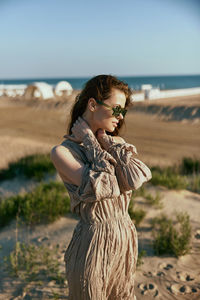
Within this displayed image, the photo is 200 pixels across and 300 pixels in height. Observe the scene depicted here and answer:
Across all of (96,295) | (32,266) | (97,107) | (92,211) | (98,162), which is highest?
(97,107)

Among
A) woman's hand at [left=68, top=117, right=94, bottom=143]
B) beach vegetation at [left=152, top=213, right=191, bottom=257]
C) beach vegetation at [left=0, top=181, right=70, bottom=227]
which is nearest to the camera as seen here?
woman's hand at [left=68, top=117, right=94, bottom=143]

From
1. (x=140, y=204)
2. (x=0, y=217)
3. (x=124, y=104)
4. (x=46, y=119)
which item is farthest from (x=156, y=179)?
(x=46, y=119)

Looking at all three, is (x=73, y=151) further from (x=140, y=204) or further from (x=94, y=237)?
(x=140, y=204)

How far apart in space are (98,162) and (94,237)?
494 mm

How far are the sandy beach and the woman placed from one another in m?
→ 0.52

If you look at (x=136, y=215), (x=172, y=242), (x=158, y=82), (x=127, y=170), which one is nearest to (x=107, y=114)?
(x=127, y=170)

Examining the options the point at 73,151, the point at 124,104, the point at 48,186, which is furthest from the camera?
the point at 48,186

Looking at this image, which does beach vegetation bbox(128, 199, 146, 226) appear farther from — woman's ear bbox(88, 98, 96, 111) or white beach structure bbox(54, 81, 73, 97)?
white beach structure bbox(54, 81, 73, 97)

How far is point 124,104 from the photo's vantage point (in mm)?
2197

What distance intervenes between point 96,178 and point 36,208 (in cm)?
371

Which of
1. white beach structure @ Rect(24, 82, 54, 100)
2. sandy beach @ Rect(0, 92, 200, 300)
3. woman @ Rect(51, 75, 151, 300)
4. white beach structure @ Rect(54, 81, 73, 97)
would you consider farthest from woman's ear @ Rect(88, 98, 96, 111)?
white beach structure @ Rect(54, 81, 73, 97)

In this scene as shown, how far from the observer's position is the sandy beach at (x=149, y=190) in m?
3.61

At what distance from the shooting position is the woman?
1.86 m

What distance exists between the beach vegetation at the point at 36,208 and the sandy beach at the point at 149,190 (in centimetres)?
14
